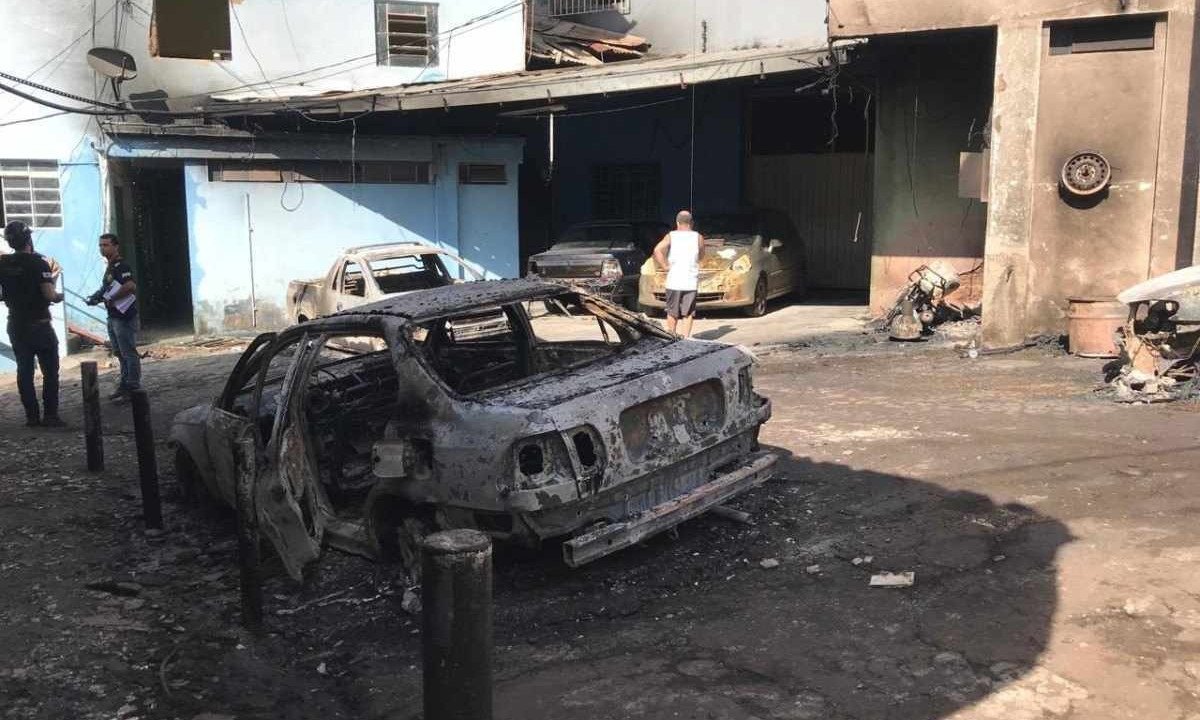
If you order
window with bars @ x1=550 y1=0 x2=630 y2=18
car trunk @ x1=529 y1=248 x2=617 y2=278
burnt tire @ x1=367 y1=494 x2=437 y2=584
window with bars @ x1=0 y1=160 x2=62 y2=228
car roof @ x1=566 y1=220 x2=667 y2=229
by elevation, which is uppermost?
window with bars @ x1=550 y1=0 x2=630 y2=18

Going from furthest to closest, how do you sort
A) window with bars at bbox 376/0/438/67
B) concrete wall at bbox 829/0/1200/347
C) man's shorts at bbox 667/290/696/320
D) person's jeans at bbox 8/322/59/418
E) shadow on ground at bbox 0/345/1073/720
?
1. window with bars at bbox 376/0/438/67
2. man's shorts at bbox 667/290/696/320
3. concrete wall at bbox 829/0/1200/347
4. person's jeans at bbox 8/322/59/418
5. shadow on ground at bbox 0/345/1073/720

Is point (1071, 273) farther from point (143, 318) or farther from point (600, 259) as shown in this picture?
point (143, 318)

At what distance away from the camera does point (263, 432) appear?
5.46 m

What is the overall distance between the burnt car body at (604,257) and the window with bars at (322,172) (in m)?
2.61

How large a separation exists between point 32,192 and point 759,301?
10652 mm

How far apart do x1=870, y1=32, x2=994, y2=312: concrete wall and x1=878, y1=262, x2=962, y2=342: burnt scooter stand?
0.86 m

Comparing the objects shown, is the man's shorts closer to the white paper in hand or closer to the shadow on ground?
the shadow on ground

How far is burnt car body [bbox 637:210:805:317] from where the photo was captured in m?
14.3

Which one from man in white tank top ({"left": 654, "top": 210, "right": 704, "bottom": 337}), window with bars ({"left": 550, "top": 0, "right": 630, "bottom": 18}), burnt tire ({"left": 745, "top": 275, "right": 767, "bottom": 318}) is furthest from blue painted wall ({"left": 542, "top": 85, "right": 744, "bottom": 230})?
man in white tank top ({"left": 654, "top": 210, "right": 704, "bottom": 337})

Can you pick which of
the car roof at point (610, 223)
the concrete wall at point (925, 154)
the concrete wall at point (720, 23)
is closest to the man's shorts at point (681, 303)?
the concrete wall at point (925, 154)

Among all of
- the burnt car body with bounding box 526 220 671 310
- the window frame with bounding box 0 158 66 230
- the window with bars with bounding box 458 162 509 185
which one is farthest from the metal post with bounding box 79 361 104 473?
the window with bars with bounding box 458 162 509 185

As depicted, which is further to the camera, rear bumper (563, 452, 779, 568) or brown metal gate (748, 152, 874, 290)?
brown metal gate (748, 152, 874, 290)

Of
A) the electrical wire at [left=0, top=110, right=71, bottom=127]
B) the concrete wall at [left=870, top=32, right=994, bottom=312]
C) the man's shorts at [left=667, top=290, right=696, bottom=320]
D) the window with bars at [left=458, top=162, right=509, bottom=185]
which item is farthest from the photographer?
the window with bars at [left=458, top=162, right=509, bottom=185]

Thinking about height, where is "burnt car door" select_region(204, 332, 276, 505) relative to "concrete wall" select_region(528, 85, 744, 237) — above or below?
below
